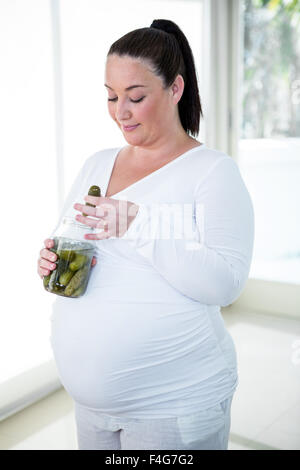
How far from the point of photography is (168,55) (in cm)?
122

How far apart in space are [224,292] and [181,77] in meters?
0.51

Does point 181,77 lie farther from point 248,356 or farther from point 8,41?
point 248,356

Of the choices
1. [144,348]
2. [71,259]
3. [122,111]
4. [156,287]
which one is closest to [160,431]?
[144,348]

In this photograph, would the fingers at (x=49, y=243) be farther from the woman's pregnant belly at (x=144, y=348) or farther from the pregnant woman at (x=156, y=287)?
the woman's pregnant belly at (x=144, y=348)

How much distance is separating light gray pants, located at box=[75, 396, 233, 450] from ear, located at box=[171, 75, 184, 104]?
68 centimetres

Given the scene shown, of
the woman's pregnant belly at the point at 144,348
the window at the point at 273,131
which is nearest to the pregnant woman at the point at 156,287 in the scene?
the woman's pregnant belly at the point at 144,348

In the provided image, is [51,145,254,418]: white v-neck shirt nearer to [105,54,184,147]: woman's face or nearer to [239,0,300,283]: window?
[105,54,184,147]: woman's face

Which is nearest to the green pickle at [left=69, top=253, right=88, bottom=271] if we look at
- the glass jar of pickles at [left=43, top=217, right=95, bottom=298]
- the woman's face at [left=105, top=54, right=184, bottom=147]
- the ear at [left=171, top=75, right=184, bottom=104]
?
the glass jar of pickles at [left=43, top=217, right=95, bottom=298]

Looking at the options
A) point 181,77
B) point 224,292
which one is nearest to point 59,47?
point 181,77

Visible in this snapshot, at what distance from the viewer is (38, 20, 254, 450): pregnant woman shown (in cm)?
106

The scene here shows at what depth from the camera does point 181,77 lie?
1.25m

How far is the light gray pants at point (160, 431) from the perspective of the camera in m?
1.11

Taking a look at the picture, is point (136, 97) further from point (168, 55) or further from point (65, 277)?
point (65, 277)

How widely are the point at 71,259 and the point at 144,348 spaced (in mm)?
238
